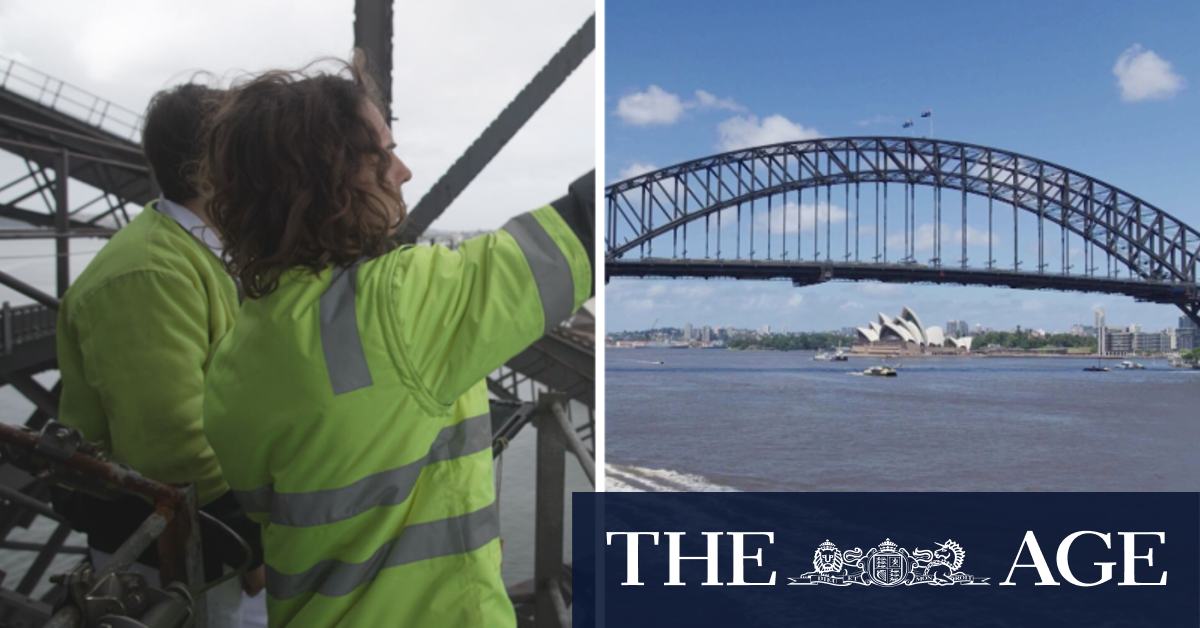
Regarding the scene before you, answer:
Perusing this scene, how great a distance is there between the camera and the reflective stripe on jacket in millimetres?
699

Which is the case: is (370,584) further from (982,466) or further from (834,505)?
(982,466)

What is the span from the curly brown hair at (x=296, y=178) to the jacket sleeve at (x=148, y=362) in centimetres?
27

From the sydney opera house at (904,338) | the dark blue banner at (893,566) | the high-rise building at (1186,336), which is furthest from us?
the high-rise building at (1186,336)

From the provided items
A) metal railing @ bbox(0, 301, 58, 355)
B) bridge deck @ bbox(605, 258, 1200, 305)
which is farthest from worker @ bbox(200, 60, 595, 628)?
bridge deck @ bbox(605, 258, 1200, 305)

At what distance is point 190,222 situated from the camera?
3.47 feet

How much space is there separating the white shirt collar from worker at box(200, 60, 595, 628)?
29 centimetres

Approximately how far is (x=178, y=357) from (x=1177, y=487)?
32.0 meters

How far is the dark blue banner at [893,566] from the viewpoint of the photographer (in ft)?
52.8

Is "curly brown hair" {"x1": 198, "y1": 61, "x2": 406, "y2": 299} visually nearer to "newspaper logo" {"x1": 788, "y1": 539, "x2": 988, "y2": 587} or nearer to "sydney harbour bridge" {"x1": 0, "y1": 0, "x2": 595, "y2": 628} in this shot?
"sydney harbour bridge" {"x1": 0, "y1": 0, "x2": 595, "y2": 628}

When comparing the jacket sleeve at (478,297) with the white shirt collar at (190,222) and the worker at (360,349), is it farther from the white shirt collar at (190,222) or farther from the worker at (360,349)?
the white shirt collar at (190,222)

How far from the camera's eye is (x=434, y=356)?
2.32 ft

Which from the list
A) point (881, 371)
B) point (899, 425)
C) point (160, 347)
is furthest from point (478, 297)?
point (881, 371)

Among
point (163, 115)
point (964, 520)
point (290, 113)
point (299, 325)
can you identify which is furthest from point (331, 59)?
point (964, 520)

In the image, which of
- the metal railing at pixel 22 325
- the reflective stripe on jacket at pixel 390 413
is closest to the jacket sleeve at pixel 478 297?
the reflective stripe on jacket at pixel 390 413
